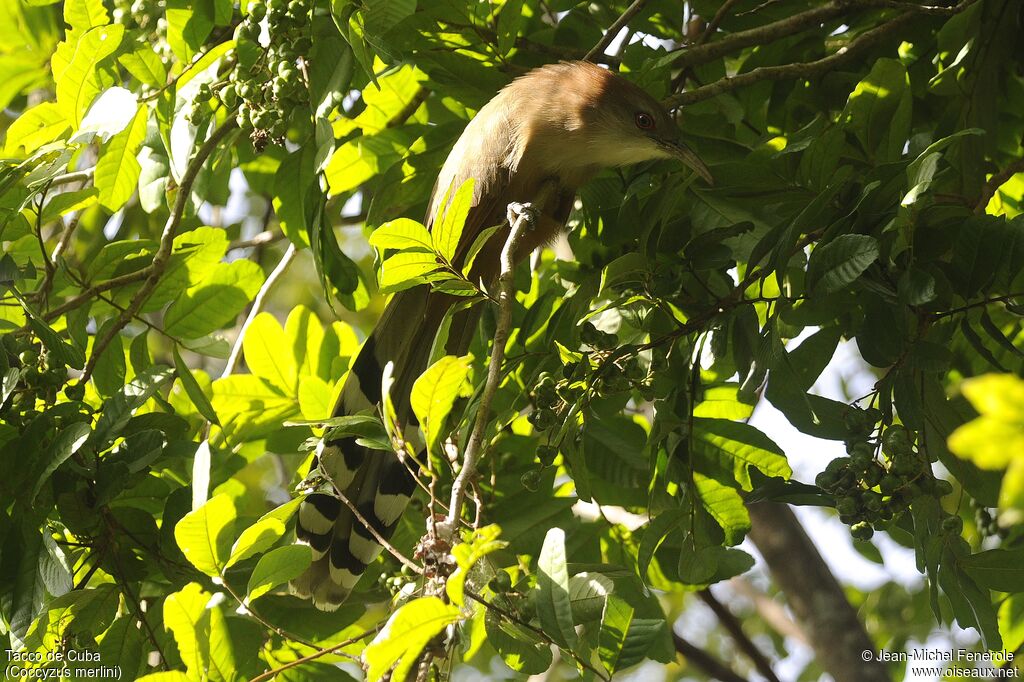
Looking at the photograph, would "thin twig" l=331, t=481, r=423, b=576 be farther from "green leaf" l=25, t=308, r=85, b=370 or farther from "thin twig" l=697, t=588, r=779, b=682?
"thin twig" l=697, t=588, r=779, b=682

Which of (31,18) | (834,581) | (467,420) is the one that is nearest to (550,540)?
(467,420)

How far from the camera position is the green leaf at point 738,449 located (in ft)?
8.48

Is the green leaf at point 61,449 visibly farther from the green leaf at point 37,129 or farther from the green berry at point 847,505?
the green berry at point 847,505

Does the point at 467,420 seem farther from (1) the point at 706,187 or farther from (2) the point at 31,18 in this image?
(2) the point at 31,18

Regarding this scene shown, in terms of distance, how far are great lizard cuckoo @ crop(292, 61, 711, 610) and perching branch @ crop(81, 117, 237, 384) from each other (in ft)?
2.11

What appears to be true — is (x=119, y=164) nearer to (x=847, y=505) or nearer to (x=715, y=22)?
(x=715, y=22)

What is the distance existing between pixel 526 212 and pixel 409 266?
865mm

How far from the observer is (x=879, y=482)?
2141 mm

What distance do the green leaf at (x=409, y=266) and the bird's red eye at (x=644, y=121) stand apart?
1280mm

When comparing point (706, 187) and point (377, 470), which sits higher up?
point (706, 187)

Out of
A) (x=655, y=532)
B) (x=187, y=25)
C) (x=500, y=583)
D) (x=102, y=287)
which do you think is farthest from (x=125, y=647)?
(x=187, y=25)

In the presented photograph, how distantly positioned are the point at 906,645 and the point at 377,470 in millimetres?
2788

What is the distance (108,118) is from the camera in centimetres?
255

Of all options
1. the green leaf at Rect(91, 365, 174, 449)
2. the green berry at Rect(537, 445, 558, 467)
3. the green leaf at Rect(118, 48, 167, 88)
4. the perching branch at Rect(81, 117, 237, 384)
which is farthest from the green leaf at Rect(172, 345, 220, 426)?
the green berry at Rect(537, 445, 558, 467)
